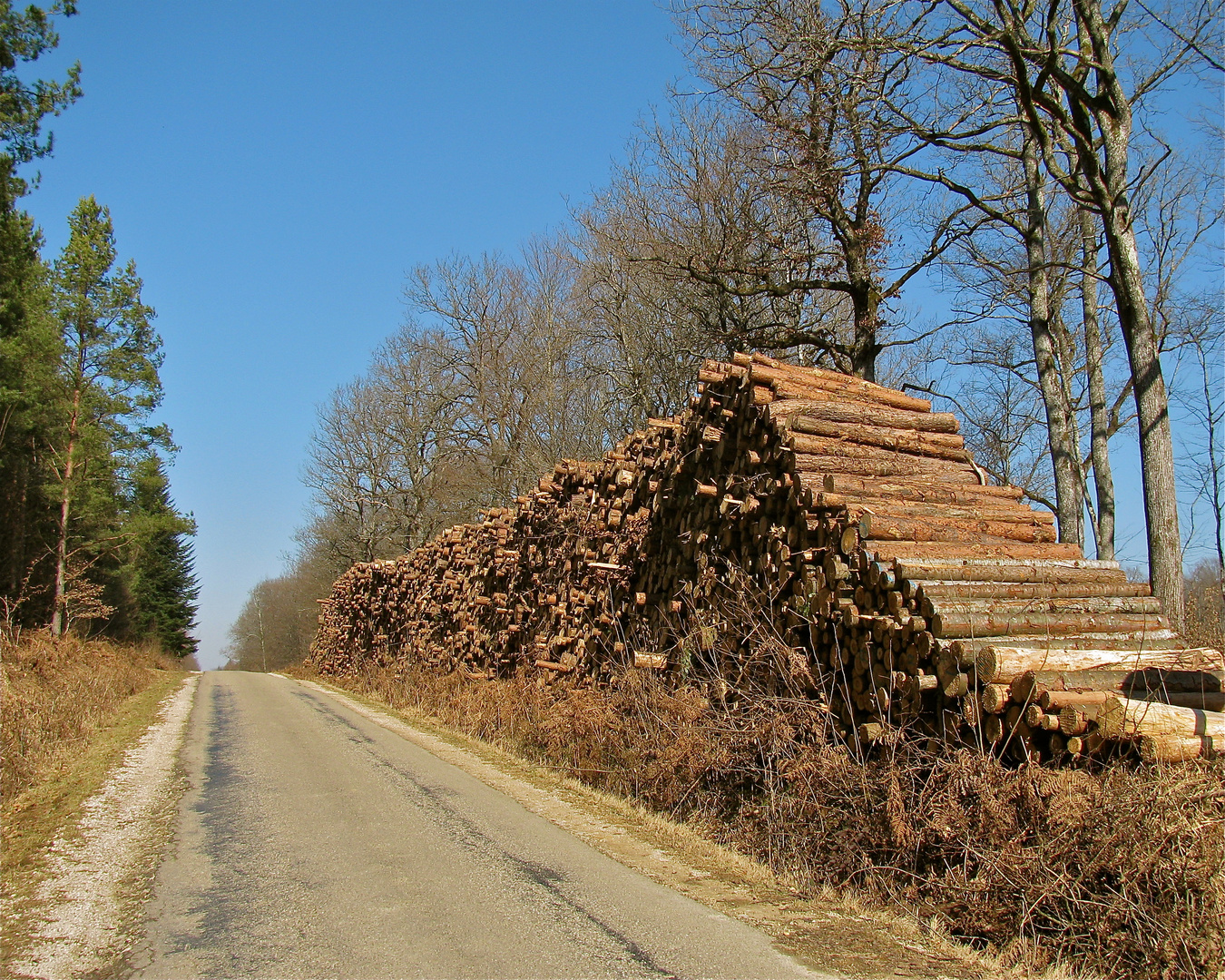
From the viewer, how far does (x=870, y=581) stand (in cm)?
590

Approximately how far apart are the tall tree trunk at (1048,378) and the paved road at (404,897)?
10848 mm

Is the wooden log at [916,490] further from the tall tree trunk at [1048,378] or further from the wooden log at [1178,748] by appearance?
the tall tree trunk at [1048,378]

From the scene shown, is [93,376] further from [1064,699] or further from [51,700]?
[1064,699]

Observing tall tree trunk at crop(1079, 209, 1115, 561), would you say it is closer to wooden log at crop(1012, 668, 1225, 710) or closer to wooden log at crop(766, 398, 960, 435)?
wooden log at crop(766, 398, 960, 435)

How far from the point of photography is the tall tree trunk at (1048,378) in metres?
14.1

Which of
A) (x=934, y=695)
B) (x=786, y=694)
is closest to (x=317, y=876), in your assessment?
(x=786, y=694)

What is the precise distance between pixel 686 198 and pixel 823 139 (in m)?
4.88

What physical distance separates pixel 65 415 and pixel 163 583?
25.1 metres

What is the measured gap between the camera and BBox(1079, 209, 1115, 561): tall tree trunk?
16016 millimetres

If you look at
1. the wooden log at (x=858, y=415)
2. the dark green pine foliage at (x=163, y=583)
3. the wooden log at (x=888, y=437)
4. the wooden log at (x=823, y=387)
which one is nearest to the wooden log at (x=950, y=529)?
the wooden log at (x=888, y=437)

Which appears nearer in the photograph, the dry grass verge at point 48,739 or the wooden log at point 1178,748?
the wooden log at point 1178,748

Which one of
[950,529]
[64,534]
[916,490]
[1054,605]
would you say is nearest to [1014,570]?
[1054,605]

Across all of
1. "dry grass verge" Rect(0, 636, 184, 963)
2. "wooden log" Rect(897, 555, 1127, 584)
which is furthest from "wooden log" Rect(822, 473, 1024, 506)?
"dry grass verge" Rect(0, 636, 184, 963)

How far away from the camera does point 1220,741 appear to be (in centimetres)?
449
